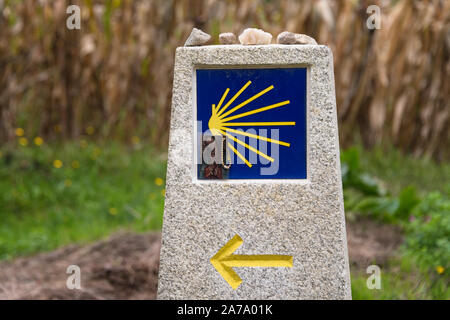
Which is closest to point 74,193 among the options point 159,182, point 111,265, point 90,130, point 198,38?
point 159,182

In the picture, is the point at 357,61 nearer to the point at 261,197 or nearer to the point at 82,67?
the point at 82,67

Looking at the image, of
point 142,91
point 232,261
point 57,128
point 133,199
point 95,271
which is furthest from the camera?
point 142,91

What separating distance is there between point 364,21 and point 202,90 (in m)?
3.66

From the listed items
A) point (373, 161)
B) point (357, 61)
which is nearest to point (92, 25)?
point (357, 61)

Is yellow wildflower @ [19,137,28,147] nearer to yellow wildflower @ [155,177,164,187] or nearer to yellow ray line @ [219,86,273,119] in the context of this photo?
yellow wildflower @ [155,177,164,187]

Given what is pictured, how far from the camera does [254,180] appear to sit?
8.07 feet

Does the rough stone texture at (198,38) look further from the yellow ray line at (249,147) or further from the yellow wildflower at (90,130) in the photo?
the yellow wildflower at (90,130)

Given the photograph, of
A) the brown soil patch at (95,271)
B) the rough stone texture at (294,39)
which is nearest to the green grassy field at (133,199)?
the brown soil patch at (95,271)

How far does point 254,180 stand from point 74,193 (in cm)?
305

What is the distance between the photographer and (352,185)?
4633 millimetres

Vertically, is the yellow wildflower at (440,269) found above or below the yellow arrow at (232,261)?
below

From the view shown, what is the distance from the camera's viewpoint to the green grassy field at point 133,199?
3.46 metres

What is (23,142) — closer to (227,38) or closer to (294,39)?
(227,38)

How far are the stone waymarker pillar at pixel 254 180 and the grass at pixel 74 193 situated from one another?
2.05 metres
